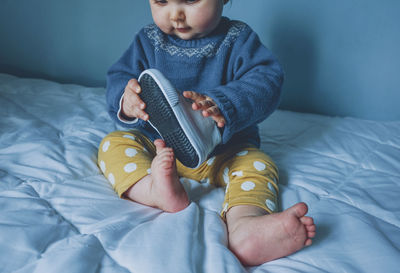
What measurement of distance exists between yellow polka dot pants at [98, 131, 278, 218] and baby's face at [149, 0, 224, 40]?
28 cm

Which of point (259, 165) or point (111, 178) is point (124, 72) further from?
point (259, 165)

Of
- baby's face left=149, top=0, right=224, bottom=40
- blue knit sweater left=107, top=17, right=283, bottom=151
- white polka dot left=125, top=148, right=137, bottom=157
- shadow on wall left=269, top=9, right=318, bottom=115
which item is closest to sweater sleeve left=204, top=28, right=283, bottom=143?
blue knit sweater left=107, top=17, right=283, bottom=151

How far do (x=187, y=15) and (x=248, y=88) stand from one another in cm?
22

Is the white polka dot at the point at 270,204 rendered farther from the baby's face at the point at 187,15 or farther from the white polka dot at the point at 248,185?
the baby's face at the point at 187,15

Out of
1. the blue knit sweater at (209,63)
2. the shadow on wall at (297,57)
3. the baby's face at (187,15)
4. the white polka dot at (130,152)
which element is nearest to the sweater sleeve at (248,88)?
the blue knit sweater at (209,63)

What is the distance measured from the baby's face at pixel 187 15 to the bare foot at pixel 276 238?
1.57 feet

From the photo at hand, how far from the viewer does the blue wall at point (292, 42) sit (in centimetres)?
124

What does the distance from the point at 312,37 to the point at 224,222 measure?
929 millimetres

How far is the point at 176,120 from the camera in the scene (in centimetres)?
62

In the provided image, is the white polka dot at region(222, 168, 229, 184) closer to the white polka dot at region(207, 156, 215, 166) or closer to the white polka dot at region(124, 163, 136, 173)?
the white polka dot at region(207, 156, 215, 166)

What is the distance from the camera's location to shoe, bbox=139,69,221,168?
2.02ft

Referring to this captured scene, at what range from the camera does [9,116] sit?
1.06 meters

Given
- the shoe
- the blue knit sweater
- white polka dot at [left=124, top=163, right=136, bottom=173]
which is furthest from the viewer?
the blue knit sweater

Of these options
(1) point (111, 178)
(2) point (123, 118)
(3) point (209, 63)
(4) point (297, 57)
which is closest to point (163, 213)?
(1) point (111, 178)
